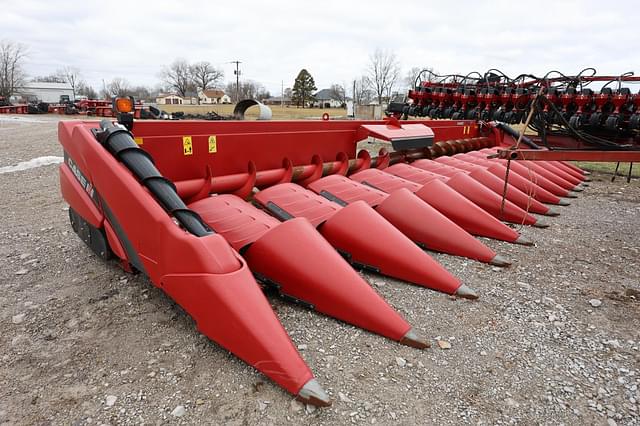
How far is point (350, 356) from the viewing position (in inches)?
72.6

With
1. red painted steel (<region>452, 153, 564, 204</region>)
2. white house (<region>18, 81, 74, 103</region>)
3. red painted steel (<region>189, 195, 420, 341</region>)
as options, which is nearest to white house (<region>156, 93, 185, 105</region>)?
white house (<region>18, 81, 74, 103</region>)

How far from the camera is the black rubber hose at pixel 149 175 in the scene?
193 centimetres

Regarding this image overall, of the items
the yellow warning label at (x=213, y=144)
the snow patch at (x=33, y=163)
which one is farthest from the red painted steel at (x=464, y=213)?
the snow patch at (x=33, y=163)

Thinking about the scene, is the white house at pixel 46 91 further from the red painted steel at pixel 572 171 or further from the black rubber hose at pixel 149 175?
the black rubber hose at pixel 149 175

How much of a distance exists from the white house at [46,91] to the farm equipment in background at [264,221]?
67046mm

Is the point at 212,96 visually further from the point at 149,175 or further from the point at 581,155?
the point at 149,175

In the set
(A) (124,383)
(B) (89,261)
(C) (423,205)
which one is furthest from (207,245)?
(C) (423,205)

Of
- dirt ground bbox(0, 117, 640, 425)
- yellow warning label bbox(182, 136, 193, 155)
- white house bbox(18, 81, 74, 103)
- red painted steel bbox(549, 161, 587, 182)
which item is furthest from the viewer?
white house bbox(18, 81, 74, 103)

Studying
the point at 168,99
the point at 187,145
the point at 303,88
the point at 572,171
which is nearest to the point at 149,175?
the point at 187,145

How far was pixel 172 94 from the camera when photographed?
84.4 metres

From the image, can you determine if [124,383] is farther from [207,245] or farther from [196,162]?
[196,162]

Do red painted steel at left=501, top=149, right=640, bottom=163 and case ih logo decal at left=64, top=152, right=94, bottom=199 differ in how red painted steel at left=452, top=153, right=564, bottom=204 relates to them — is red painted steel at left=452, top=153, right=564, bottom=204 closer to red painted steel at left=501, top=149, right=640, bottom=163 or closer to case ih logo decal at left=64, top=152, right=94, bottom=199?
red painted steel at left=501, top=149, right=640, bottom=163

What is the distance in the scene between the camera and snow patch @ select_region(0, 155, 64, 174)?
6.39 meters

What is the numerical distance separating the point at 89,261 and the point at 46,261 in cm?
33
